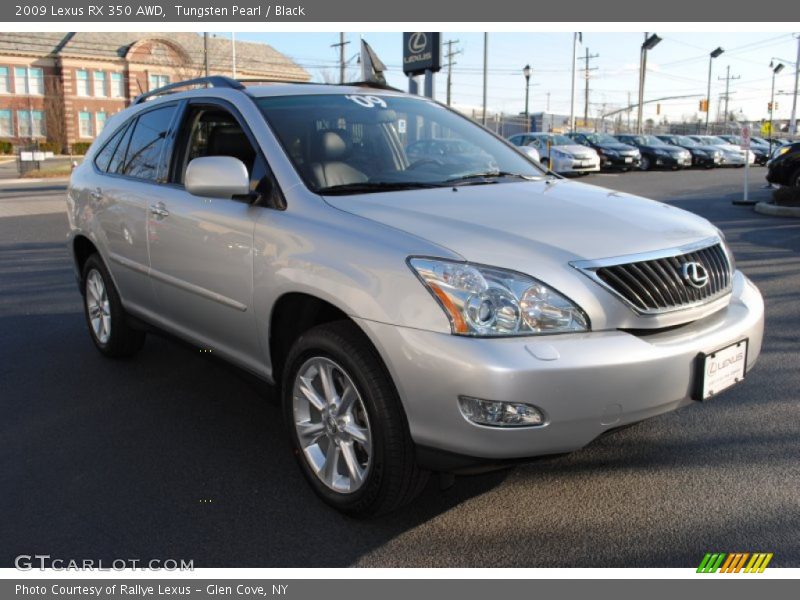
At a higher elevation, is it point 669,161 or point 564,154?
point 564,154

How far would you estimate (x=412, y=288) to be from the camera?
9.00ft

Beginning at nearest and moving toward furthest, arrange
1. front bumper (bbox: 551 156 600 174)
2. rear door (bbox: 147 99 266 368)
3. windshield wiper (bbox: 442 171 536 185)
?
rear door (bbox: 147 99 266 368), windshield wiper (bbox: 442 171 536 185), front bumper (bbox: 551 156 600 174)

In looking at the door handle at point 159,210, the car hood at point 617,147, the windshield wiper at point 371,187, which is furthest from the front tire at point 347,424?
the car hood at point 617,147

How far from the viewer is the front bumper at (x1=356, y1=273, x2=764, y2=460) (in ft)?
8.41

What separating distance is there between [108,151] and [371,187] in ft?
9.05

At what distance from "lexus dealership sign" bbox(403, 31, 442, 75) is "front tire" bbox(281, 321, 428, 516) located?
567 inches

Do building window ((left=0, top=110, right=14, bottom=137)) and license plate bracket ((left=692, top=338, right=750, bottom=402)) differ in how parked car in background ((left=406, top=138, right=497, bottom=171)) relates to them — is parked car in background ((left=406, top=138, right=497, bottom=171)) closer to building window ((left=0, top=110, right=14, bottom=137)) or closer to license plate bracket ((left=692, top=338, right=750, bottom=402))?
license plate bracket ((left=692, top=338, right=750, bottom=402))

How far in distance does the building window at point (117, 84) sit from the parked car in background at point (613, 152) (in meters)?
43.2

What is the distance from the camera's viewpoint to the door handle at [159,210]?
423 centimetres

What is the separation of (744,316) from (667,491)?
2.76 feet

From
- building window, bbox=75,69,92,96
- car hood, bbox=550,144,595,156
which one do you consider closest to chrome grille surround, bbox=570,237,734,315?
car hood, bbox=550,144,595,156

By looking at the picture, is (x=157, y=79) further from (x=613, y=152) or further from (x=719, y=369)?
(x=719, y=369)

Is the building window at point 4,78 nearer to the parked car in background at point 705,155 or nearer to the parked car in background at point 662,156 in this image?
the parked car in background at point 662,156

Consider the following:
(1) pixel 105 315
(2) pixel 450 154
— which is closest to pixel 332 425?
(2) pixel 450 154
